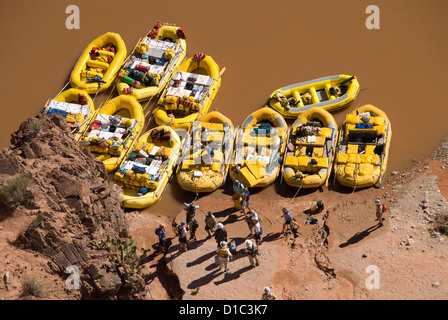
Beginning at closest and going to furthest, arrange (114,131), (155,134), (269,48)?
(155,134), (114,131), (269,48)

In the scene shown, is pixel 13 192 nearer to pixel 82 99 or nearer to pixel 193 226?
pixel 193 226

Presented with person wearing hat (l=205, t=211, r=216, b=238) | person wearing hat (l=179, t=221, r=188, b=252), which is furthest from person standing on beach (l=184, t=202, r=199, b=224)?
person wearing hat (l=179, t=221, r=188, b=252)

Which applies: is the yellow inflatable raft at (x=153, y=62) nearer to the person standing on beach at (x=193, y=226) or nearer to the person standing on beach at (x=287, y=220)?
the person standing on beach at (x=193, y=226)

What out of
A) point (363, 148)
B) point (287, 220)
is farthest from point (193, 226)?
point (363, 148)

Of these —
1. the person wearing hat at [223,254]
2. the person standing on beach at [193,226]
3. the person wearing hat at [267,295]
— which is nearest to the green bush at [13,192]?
the person standing on beach at [193,226]

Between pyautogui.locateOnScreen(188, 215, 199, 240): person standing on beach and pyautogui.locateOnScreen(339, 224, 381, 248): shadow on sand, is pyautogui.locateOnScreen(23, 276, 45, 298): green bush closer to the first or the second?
pyautogui.locateOnScreen(188, 215, 199, 240): person standing on beach
